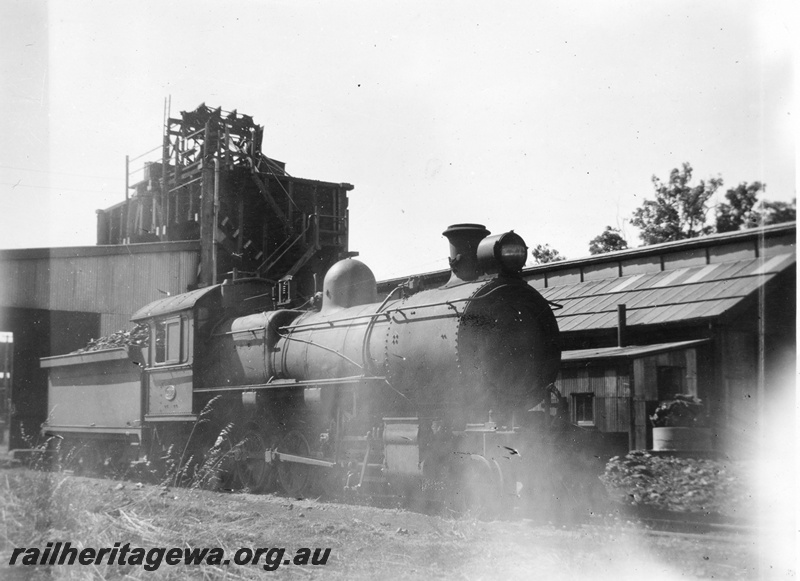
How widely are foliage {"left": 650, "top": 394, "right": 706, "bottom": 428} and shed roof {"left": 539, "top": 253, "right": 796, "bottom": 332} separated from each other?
4.22ft

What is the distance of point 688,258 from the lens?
13664 mm

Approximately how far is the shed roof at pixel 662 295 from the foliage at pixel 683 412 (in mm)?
1286

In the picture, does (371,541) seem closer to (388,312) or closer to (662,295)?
(388,312)

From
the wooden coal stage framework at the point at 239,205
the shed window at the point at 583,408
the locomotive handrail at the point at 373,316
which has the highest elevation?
the wooden coal stage framework at the point at 239,205

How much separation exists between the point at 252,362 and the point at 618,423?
6.59 metres

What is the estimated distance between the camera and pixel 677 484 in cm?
1019

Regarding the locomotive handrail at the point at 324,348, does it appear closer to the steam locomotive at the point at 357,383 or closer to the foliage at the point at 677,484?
the steam locomotive at the point at 357,383

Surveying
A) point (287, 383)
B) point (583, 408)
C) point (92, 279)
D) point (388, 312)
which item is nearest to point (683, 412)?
point (583, 408)

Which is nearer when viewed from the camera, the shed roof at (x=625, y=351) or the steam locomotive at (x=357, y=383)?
the steam locomotive at (x=357, y=383)

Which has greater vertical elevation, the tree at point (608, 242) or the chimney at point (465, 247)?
the tree at point (608, 242)

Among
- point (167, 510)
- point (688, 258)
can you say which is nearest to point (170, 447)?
point (167, 510)

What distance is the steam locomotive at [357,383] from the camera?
9.26m

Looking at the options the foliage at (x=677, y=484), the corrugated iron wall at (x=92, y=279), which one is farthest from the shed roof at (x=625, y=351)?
the corrugated iron wall at (x=92, y=279)

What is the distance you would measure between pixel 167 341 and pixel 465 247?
7.48 metres
